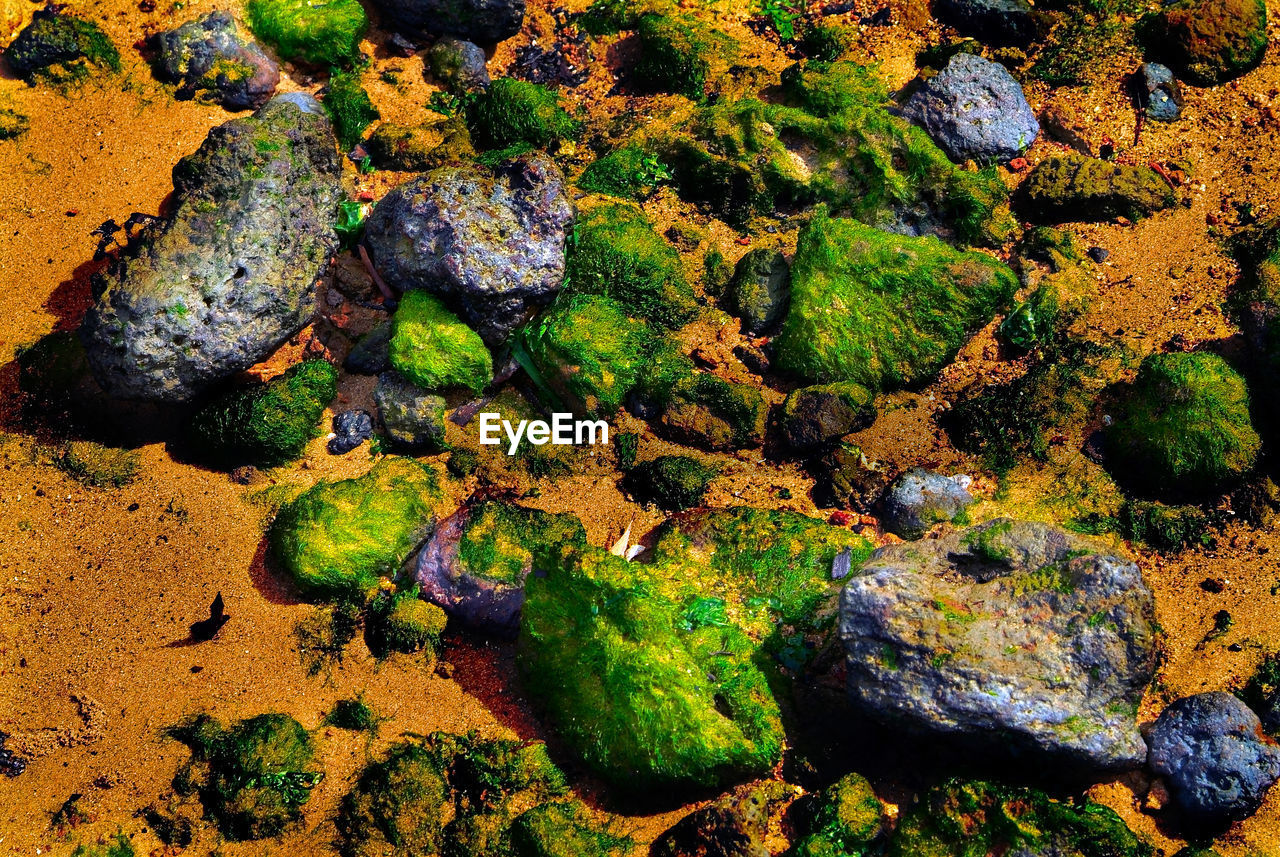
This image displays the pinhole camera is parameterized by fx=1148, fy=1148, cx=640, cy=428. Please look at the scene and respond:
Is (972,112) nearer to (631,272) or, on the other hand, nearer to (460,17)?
(631,272)

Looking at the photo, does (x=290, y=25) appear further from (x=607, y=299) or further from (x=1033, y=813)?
(x=1033, y=813)

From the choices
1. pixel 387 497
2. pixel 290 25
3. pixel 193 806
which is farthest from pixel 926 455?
pixel 290 25

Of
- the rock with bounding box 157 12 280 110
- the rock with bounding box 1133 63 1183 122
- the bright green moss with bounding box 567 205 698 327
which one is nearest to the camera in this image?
the bright green moss with bounding box 567 205 698 327

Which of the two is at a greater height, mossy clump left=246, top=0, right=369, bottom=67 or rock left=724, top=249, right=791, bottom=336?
mossy clump left=246, top=0, right=369, bottom=67

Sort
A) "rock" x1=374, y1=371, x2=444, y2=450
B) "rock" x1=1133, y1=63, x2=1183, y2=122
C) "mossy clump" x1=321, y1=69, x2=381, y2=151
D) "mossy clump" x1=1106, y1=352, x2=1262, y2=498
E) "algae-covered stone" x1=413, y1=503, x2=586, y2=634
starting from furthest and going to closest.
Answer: "rock" x1=1133, y1=63, x2=1183, y2=122
"mossy clump" x1=321, y1=69, x2=381, y2=151
"rock" x1=374, y1=371, x2=444, y2=450
"mossy clump" x1=1106, y1=352, x2=1262, y2=498
"algae-covered stone" x1=413, y1=503, x2=586, y2=634

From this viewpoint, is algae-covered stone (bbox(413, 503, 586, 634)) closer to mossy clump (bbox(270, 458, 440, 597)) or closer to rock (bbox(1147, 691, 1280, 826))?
mossy clump (bbox(270, 458, 440, 597))

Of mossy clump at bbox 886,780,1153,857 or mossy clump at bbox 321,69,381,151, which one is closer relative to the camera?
mossy clump at bbox 886,780,1153,857

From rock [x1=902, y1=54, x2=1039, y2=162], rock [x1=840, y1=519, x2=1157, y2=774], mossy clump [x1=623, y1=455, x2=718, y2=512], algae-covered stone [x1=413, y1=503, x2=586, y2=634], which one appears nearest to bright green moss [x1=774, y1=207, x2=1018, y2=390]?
mossy clump [x1=623, y1=455, x2=718, y2=512]
